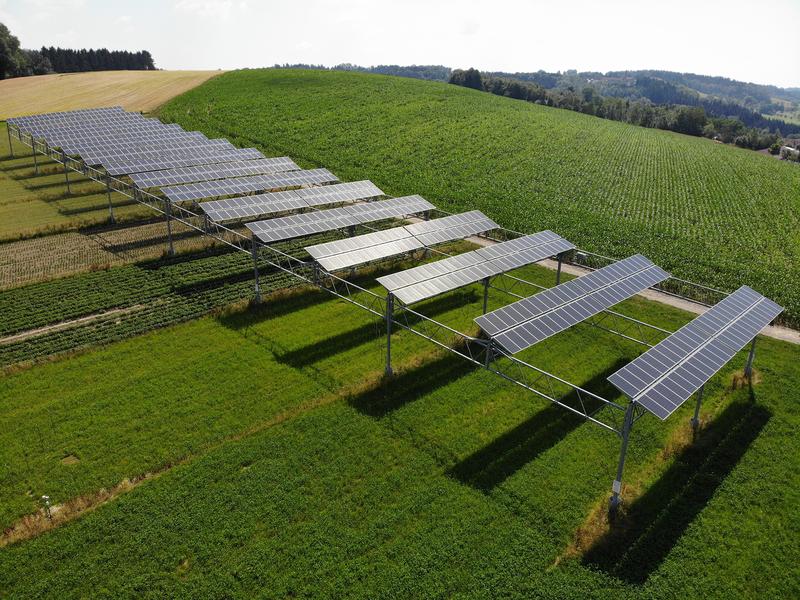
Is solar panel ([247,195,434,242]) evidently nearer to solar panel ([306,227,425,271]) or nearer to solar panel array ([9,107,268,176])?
solar panel ([306,227,425,271])

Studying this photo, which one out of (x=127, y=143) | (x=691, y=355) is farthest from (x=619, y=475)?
(x=127, y=143)

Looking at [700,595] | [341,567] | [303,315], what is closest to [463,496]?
[341,567]

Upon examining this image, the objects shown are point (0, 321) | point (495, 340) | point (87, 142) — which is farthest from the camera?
point (87, 142)

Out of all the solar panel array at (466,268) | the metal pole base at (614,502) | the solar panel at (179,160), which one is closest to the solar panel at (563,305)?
the solar panel array at (466,268)

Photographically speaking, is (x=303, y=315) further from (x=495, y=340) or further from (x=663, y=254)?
(x=663, y=254)

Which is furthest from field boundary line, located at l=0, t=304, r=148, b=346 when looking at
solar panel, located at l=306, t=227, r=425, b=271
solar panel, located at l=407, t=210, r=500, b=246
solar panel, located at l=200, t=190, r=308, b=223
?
solar panel, located at l=407, t=210, r=500, b=246

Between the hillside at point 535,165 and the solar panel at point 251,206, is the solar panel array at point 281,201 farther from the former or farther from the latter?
the hillside at point 535,165

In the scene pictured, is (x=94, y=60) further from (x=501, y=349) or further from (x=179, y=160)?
(x=501, y=349)
